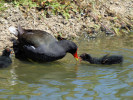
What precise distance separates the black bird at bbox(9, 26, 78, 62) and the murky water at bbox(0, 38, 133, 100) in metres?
0.21

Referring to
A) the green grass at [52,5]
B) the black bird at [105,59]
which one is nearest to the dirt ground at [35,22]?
the green grass at [52,5]

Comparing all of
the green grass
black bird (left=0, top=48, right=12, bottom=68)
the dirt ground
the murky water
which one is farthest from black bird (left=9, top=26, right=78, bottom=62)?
the green grass

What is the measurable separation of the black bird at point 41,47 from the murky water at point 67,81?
0.21 m

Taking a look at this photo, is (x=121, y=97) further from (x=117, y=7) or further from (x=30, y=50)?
(x=117, y=7)

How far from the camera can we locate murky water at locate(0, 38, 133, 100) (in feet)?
15.5

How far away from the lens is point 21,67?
21.3 ft

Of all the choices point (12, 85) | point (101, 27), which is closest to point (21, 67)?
point (12, 85)

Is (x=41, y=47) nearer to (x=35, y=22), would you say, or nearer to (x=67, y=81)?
(x=67, y=81)

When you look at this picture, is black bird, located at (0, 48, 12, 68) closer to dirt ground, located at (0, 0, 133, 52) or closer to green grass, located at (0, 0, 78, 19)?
dirt ground, located at (0, 0, 133, 52)

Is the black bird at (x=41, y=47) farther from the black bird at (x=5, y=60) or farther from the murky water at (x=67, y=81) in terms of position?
the black bird at (x=5, y=60)

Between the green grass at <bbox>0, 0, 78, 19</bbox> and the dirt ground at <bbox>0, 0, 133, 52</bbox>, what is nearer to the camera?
the dirt ground at <bbox>0, 0, 133, 52</bbox>

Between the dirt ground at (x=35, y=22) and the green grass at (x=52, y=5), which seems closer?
the dirt ground at (x=35, y=22)

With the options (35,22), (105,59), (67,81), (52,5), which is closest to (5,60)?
(67,81)

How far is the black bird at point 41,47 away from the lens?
664cm
